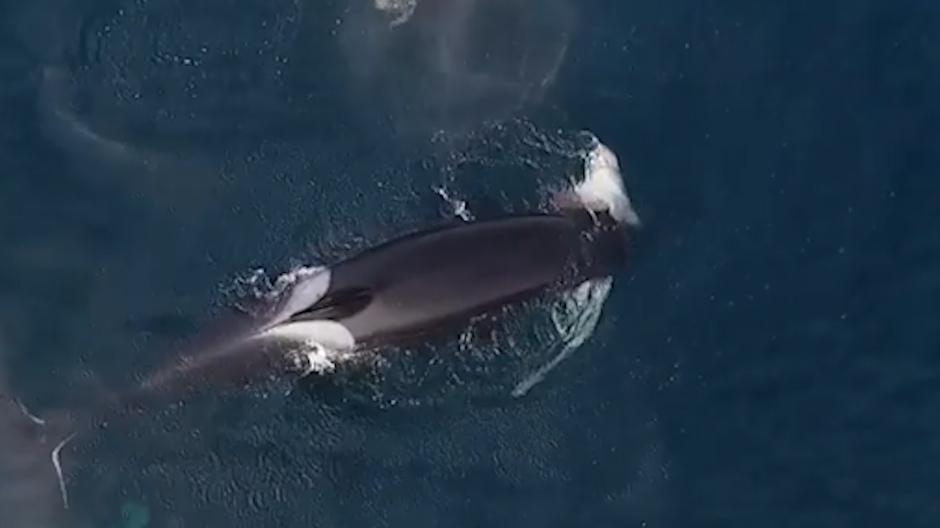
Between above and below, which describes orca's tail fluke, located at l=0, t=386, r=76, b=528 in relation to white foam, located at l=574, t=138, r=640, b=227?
below

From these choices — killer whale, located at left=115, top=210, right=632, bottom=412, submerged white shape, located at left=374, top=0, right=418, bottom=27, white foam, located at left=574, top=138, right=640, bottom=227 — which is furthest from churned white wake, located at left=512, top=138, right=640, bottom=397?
submerged white shape, located at left=374, top=0, right=418, bottom=27

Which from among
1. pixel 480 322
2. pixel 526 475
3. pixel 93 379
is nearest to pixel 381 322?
pixel 480 322

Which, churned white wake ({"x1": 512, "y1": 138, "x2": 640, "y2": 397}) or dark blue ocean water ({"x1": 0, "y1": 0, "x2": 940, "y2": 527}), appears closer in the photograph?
dark blue ocean water ({"x1": 0, "y1": 0, "x2": 940, "y2": 527})

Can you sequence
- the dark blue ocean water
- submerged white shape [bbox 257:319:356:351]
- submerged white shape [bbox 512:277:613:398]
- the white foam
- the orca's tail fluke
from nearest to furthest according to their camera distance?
submerged white shape [bbox 257:319:356:351], the dark blue ocean water, submerged white shape [bbox 512:277:613:398], the orca's tail fluke, the white foam

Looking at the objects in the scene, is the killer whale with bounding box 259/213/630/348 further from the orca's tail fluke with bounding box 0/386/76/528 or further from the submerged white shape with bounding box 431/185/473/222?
the orca's tail fluke with bounding box 0/386/76/528

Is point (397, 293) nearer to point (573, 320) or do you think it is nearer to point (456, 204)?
point (456, 204)

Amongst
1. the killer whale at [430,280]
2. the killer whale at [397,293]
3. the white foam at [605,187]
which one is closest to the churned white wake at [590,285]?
the white foam at [605,187]

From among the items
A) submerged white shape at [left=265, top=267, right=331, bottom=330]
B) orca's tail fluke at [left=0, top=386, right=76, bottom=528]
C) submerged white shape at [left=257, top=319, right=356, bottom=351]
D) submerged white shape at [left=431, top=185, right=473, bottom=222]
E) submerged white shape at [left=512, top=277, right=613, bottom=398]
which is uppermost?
submerged white shape at [left=431, top=185, right=473, bottom=222]

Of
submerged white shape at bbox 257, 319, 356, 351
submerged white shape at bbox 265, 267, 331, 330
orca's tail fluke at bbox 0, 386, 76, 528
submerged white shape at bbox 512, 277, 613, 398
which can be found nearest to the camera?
submerged white shape at bbox 257, 319, 356, 351
